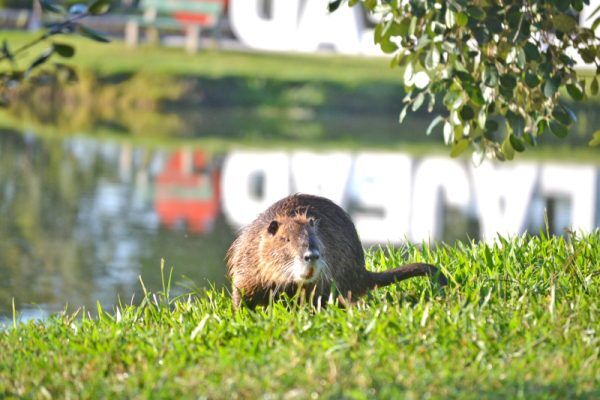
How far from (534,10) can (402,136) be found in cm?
1912

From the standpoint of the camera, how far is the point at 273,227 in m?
5.80

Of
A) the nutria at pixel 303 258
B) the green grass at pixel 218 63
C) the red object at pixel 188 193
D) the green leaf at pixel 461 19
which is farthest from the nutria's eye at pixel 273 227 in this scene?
the green grass at pixel 218 63

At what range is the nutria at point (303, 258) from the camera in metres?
5.62

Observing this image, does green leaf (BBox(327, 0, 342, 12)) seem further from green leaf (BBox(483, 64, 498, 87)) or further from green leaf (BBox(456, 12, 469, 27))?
green leaf (BBox(483, 64, 498, 87))

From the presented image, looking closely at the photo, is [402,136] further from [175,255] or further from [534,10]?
[534,10]

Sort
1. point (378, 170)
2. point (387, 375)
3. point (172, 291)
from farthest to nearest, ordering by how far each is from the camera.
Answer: point (378, 170) → point (172, 291) → point (387, 375)

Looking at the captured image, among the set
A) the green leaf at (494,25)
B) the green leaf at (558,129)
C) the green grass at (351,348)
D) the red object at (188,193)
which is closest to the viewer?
the green grass at (351,348)

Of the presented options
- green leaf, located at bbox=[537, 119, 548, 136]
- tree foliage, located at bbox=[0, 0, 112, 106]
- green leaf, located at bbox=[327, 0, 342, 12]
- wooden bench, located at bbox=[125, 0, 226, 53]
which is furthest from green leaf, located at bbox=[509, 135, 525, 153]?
wooden bench, located at bbox=[125, 0, 226, 53]

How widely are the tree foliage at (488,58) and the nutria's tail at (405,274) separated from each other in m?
0.73

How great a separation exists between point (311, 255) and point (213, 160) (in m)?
14.3

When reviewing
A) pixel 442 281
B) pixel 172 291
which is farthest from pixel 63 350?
pixel 172 291

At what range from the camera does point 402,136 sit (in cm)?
2502

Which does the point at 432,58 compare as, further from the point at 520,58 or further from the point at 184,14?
the point at 184,14

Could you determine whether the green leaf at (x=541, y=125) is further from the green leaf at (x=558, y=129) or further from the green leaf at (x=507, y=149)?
the green leaf at (x=507, y=149)
